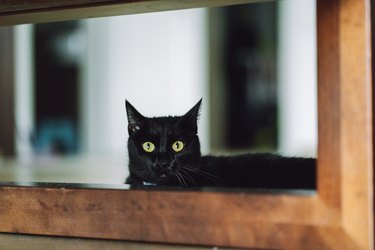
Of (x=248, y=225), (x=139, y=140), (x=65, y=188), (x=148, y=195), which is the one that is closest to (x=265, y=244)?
(x=248, y=225)

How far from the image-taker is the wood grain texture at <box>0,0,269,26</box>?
68 centimetres

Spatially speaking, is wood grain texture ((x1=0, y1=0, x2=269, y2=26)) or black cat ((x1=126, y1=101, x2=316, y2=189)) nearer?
wood grain texture ((x1=0, y1=0, x2=269, y2=26))

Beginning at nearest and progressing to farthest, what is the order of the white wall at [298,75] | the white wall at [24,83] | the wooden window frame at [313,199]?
the wooden window frame at [313,199], the white wall at [24,83], the white wall at [298,75]

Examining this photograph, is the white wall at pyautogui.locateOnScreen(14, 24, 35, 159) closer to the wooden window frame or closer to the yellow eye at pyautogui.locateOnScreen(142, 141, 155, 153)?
the yellow eye at pyautogui.locateOnScreen(142, 141, 155, 153)

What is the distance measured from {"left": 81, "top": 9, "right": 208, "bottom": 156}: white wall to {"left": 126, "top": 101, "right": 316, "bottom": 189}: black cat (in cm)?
312

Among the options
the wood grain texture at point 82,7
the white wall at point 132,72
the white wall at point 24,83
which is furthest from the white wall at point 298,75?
the wood grain texture at point 82,7

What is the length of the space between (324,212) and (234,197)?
11 centimetres

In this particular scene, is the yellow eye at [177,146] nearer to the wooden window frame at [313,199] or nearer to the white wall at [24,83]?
the wooden window frame at [313,199]

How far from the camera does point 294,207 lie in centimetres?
60

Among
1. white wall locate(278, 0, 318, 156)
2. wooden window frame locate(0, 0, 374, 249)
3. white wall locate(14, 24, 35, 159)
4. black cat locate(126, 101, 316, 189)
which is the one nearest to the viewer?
wooden window frame locate(0, 0, 374, 249)

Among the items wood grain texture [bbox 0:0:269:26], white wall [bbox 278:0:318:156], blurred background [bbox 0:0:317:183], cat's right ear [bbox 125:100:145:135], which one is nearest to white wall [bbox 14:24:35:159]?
blurred background [bbox 0:0:317:183]

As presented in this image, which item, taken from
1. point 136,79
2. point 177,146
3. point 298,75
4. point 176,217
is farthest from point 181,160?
point 298,75

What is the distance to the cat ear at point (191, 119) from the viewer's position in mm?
947

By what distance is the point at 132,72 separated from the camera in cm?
426
